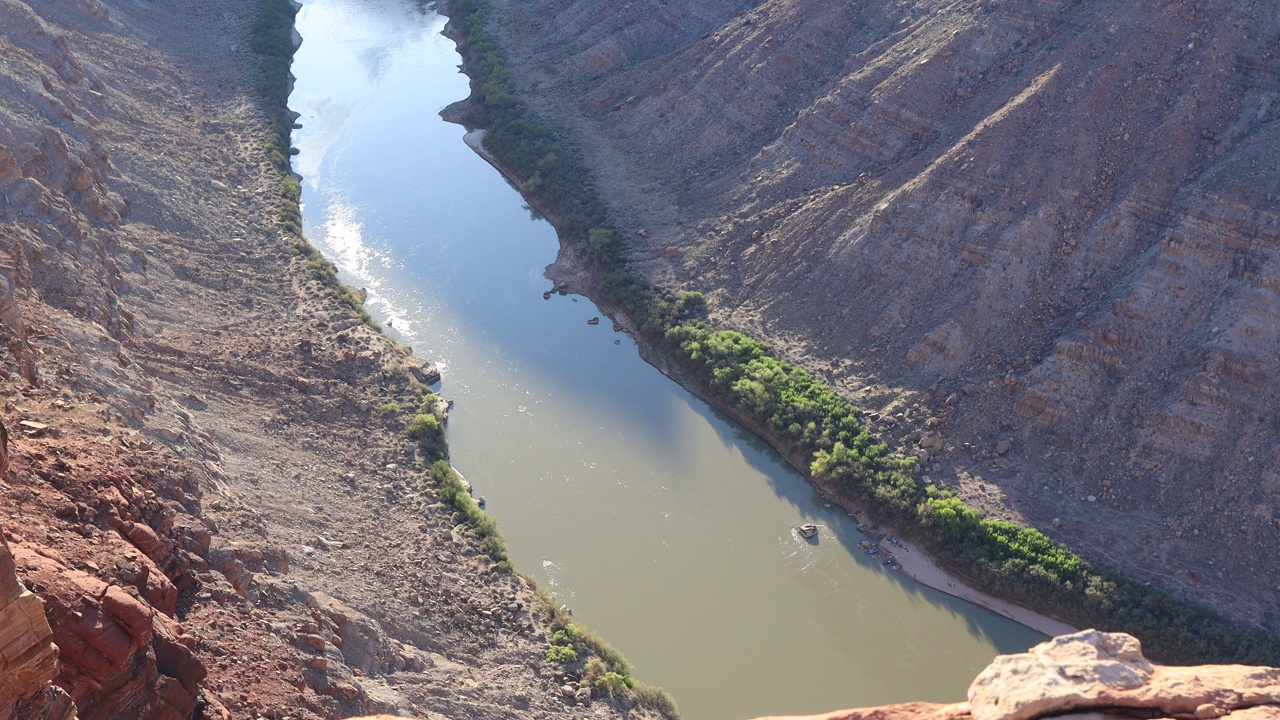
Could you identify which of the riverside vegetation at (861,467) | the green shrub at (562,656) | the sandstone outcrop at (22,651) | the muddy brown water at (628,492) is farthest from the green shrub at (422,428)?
the sandstone outcrop at (22,651)

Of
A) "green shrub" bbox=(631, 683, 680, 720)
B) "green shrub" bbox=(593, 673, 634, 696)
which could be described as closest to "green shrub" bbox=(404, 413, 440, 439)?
"green shrub" bbox=(593, 673, 634, 696)

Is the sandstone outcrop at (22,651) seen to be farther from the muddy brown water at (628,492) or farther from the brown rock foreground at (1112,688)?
the muddy brown water at (628,492)

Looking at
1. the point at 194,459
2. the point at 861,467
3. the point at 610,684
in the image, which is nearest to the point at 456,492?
the point at 194,459

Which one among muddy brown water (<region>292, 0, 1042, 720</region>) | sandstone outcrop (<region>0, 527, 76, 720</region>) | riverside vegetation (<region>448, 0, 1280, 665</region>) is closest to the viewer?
sandstone outcrop (<region>0, 527, 76, 720</region>)

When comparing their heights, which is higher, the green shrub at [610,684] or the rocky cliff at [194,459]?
the rocky cliff at [194,459]

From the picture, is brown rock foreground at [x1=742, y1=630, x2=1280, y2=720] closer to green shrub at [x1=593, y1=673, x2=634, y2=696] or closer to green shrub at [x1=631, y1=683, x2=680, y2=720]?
green shrub at [x1=593, y1=673, x2=634, y2=696]

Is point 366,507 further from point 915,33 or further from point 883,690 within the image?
point 915,33

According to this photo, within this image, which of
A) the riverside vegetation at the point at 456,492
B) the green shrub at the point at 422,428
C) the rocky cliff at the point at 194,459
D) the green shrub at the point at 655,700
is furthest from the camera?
the green shrub at the point at 422,428
